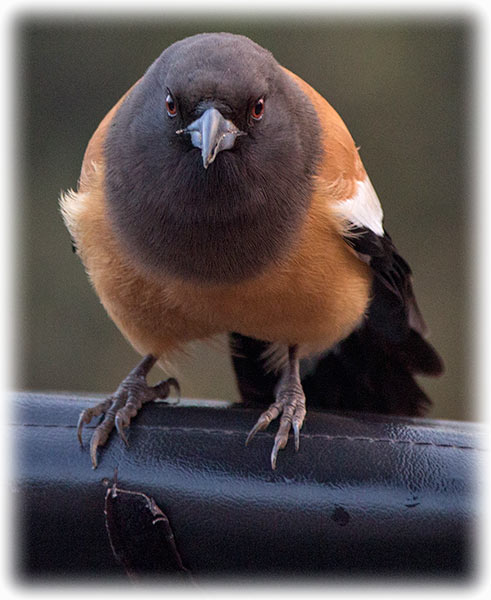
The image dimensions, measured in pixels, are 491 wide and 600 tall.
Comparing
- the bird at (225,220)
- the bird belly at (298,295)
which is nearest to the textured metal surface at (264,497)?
the bird at (225,220)

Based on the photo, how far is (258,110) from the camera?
248cm

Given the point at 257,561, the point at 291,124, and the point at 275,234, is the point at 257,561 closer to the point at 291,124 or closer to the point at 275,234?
the point at 275,234

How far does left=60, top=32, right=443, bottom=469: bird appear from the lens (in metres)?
2.41

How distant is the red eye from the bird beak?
0.09 m

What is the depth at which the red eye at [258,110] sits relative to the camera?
8.07 ft

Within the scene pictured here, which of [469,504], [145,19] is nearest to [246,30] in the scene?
[145,19]

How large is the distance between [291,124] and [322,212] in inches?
11.1

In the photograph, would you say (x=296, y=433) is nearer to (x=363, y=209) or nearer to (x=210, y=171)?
(x=210, y=171)

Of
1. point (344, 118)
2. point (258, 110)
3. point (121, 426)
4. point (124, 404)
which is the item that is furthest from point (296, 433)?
point (344, 118)

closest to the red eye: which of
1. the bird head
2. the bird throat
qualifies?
the bird head

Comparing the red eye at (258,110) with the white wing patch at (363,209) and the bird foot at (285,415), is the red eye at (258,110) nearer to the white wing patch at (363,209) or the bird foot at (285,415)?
the white wing patch at (363,209)

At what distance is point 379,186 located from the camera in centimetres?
631

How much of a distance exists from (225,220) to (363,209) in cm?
56

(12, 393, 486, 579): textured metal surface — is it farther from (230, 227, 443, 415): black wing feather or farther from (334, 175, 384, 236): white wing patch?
(230, 227, 443, 415): black wing feather
